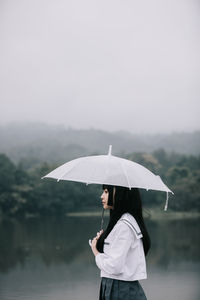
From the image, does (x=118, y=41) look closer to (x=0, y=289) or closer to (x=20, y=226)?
(x=20, y=226)

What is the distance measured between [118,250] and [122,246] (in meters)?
0.02

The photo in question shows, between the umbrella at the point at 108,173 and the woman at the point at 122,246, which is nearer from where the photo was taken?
the woman at the point at 122,246

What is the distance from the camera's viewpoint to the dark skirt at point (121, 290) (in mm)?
1659

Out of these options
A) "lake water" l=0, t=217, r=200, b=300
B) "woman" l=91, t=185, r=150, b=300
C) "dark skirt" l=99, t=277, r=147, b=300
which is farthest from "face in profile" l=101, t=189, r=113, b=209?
"lake water" l=0, t=217, r=200, b=300

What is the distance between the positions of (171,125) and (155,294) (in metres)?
11.0

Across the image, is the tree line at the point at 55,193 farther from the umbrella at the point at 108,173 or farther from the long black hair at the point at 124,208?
the long black hair at the point at 124,208

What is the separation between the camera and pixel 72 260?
7.79 metres

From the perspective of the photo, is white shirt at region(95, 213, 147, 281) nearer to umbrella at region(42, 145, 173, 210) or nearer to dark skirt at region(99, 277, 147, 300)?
dark skirt at region(99, 277, 147, 300)

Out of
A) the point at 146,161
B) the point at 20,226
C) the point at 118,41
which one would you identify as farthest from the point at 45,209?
the point at 118,41

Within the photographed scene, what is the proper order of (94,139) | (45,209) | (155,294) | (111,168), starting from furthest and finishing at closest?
(94,139) → (45,209) → (155,294) → (111,168)

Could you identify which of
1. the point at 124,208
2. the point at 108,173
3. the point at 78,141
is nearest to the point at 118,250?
the point at 124,208

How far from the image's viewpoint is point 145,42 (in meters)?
15.8

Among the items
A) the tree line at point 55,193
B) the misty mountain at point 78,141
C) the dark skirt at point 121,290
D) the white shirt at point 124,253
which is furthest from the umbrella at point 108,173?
the misty mountain at point 78,141

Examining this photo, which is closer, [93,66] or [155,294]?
[155,294]
